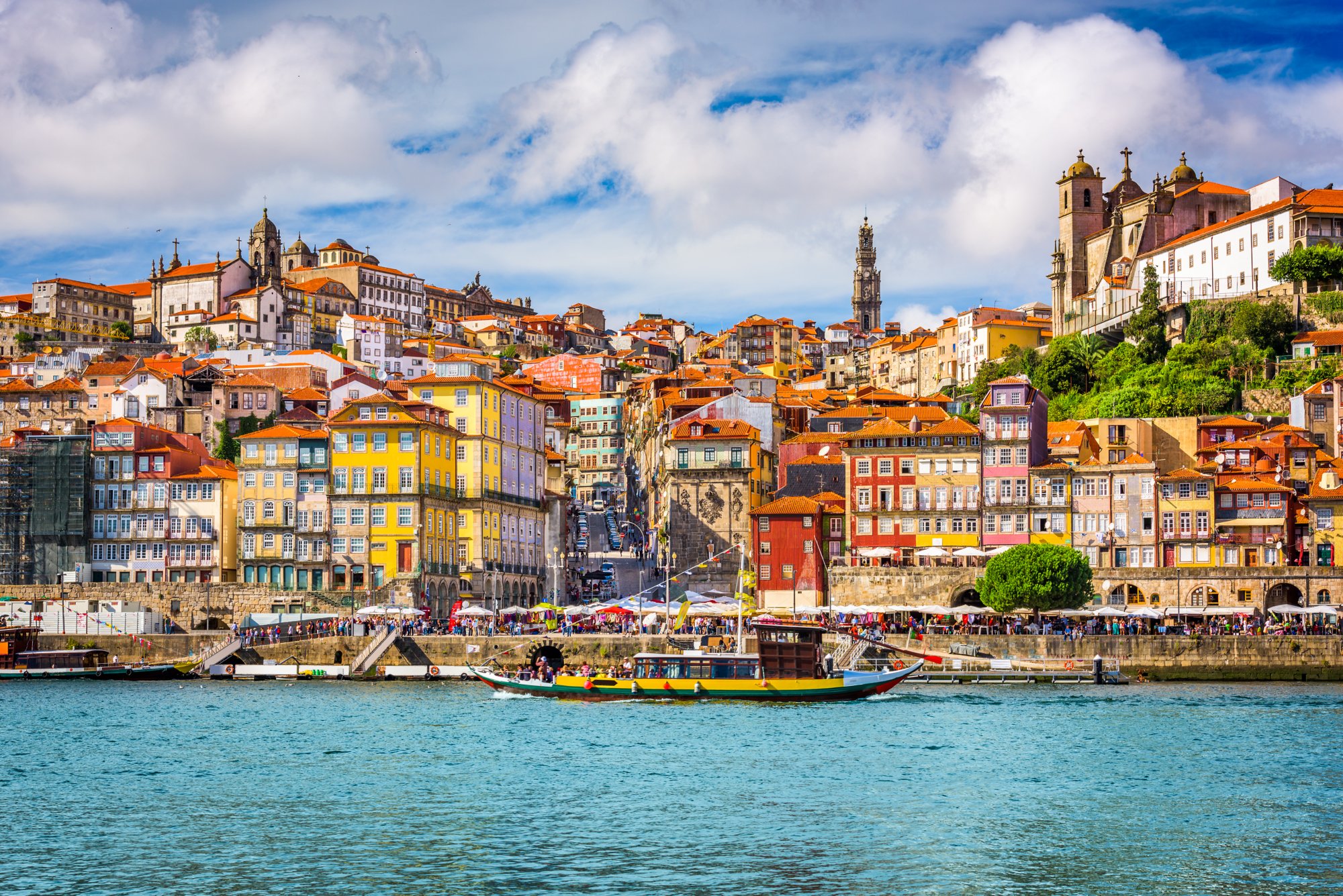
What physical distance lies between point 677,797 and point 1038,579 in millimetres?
35936

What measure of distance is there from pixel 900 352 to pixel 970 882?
121 m

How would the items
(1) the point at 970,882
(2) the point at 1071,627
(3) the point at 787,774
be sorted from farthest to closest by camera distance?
(2) the point at 1071,627
(3) the point at 787,774
(1) the point at 970,882

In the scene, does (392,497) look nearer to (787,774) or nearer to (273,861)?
(787,774)

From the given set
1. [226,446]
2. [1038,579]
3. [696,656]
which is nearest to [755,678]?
[696,656]

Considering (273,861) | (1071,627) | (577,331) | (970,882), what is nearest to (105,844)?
(273,861)

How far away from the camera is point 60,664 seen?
71375mm

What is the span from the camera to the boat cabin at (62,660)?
7119cm

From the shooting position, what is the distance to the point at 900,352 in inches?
5723

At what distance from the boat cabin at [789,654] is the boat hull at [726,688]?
1.21ft

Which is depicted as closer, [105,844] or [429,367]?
[105,844]

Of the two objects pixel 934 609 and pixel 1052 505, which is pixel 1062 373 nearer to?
pixel 1052 505

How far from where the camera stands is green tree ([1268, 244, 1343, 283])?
313 ft

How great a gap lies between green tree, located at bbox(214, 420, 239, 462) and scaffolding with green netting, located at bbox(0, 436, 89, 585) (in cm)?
1447

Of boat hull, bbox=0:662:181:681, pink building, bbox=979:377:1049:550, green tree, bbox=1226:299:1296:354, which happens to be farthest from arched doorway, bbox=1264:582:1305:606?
boat hull, bbox=0:662:181:681
